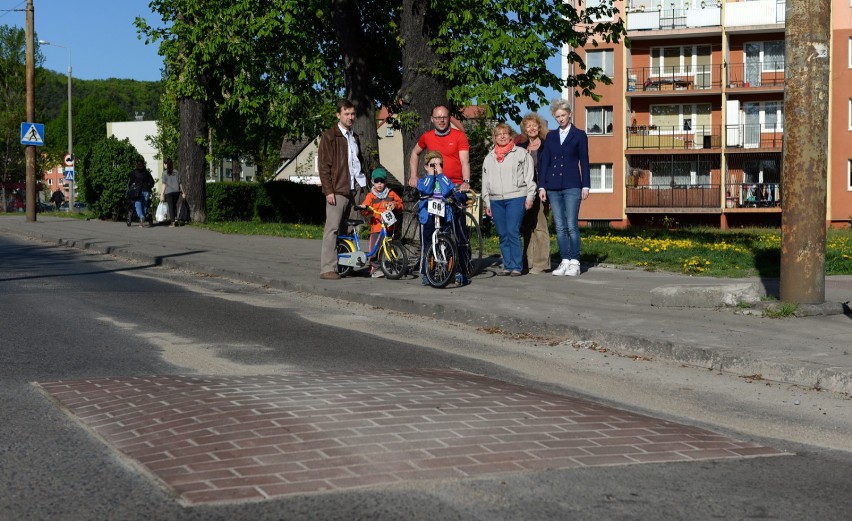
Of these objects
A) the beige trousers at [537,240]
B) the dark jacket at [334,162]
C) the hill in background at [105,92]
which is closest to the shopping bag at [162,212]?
the dark jacket at [334,162]

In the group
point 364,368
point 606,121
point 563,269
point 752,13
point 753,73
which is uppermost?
point 752,13

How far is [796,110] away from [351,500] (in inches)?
262

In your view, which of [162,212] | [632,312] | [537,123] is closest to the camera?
[632,312]

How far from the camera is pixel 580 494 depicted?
13.8 feet

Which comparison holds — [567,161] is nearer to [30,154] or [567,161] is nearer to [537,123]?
[537,123]

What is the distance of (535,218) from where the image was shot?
1370cm

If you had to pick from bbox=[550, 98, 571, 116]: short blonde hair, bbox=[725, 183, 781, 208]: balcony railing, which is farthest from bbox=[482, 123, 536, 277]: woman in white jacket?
bbox=[725, 183, 781, 208]: balcony railing

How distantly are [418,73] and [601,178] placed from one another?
37.1m

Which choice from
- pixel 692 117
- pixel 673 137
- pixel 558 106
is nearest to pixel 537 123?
pixel 558 106

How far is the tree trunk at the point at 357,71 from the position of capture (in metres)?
23.5

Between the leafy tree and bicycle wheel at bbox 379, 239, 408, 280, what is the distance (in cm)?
2196

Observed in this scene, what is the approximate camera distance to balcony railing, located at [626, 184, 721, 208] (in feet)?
173

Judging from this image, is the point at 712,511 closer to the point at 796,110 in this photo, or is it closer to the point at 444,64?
the point at 796,110

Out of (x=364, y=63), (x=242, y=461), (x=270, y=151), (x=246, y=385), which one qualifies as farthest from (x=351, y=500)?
(x=270, y=151)
